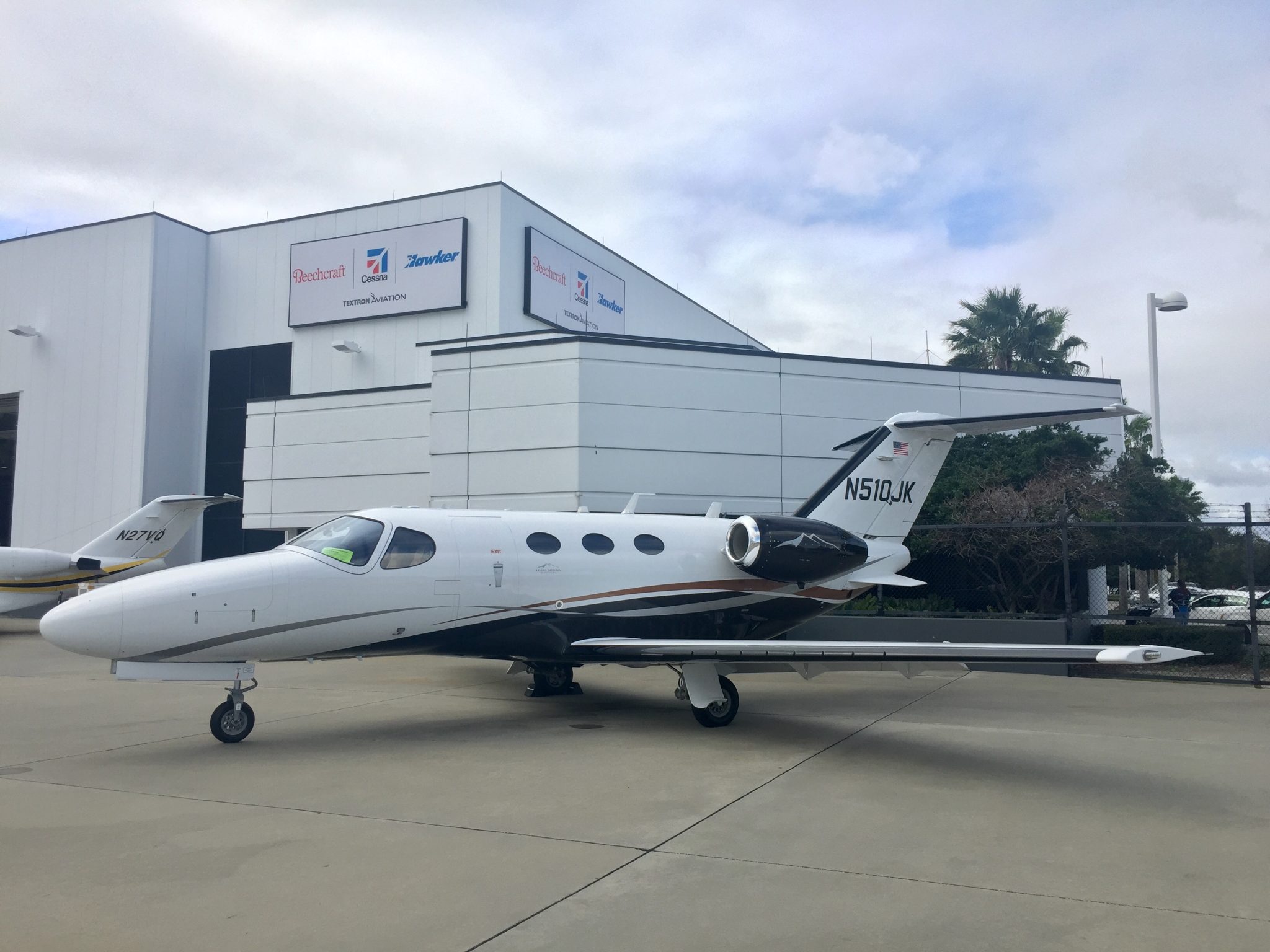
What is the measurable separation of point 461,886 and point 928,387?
18706 mm

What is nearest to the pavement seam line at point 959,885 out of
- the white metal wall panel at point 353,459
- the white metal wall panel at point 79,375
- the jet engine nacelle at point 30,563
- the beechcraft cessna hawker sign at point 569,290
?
the white metal wall panel at point 353,459

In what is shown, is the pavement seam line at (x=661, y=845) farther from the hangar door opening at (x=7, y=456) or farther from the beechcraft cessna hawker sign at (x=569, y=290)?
the hangar door opening at (x=7, y=456)

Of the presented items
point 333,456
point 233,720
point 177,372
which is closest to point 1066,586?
point 233,720

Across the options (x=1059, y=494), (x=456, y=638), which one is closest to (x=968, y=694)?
(x=1059, y=494)

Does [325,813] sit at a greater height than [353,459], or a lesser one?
lesser

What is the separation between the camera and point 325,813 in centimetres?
673

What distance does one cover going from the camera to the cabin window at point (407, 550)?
10141mm

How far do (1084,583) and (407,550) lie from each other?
1600cm

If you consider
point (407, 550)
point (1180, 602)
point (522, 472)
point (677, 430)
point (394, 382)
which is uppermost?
point (394, 382)

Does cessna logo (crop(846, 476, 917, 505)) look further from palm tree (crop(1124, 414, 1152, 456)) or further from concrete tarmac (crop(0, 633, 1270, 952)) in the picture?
palm tree (crop(1124, 414, 1152, 456))

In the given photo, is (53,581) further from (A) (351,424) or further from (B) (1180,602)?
(B) (1180,602)

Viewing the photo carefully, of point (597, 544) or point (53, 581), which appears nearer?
point (597, 544)

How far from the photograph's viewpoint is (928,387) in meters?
A: 21.6

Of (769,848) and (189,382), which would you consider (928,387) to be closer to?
(769,848)
